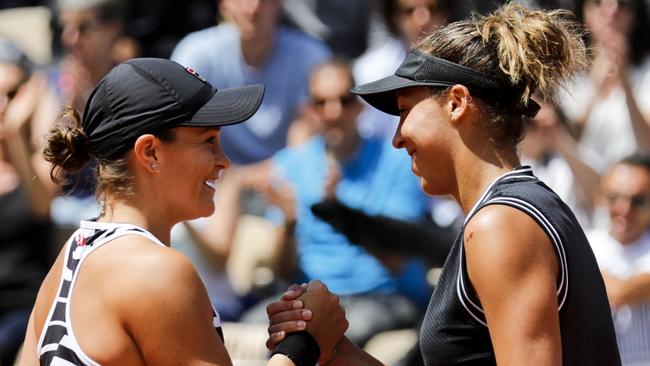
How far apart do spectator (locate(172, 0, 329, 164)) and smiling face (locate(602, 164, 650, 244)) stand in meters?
1.57

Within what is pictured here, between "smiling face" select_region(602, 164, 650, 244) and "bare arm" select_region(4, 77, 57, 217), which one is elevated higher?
"smiling face" select_region(602, 164, 650, 244)

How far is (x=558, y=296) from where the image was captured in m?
1.98

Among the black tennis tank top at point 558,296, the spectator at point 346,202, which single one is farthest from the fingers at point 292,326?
the spectator at point 346,202

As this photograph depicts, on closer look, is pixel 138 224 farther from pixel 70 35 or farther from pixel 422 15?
pixel 70 35

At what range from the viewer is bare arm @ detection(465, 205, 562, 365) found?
1918 millimetres

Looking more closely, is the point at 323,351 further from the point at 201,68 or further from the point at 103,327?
the point at 201,68

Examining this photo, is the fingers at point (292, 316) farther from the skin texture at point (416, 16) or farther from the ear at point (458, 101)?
the skin texture at point (416, 16)

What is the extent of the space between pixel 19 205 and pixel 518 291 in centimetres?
428

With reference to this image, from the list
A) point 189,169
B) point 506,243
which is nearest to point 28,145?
point 189,169

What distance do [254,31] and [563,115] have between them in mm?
1652

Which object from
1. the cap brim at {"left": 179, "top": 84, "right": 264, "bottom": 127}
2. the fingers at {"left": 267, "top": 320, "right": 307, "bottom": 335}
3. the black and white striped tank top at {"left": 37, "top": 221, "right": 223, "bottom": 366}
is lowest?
the fingers at {"left": 267, "top": 320, "right": 307, "bottom": 335}

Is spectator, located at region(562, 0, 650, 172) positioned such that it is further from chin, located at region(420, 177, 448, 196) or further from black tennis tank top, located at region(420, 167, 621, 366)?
black tennis tank top, located at region(420, 167, 621, 366)

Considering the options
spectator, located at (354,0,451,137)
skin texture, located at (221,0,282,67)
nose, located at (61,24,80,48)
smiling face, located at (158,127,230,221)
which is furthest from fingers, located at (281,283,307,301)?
nose, located at (61,24,80,48)

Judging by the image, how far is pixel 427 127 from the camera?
2254mm
